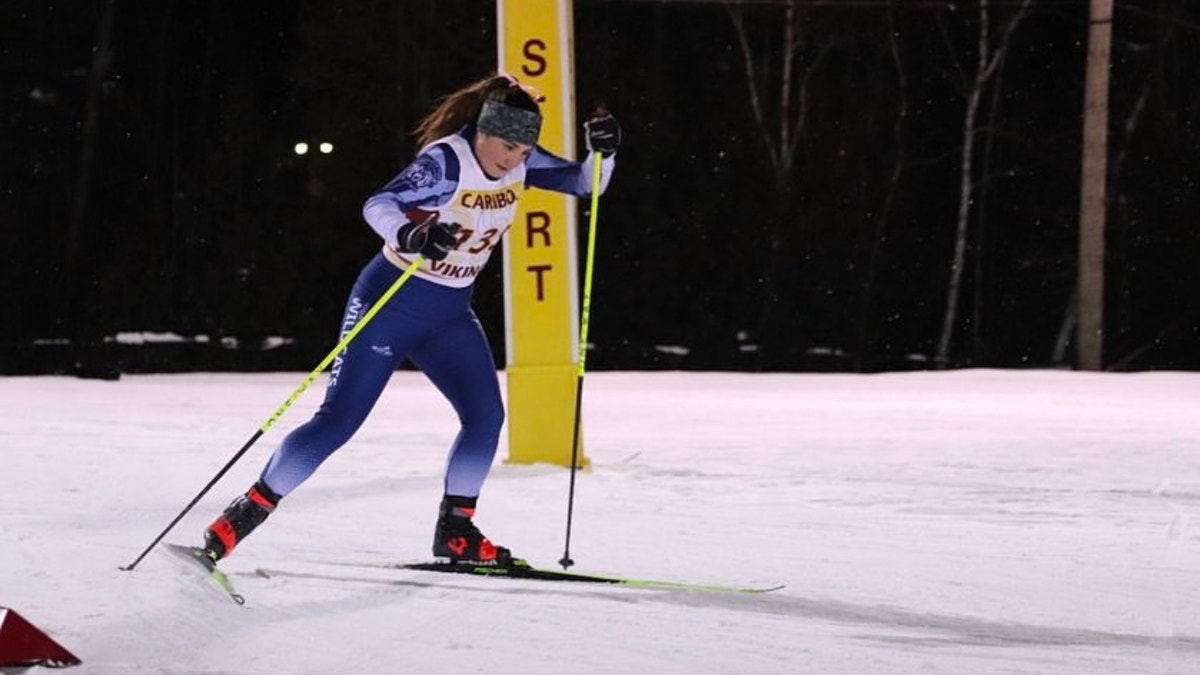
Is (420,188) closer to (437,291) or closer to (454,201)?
(454,201)

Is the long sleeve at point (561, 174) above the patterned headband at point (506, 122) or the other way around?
the other way around

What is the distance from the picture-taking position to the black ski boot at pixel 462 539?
238 inches

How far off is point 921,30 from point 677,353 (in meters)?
7.72

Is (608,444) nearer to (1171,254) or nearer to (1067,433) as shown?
(1067,433)

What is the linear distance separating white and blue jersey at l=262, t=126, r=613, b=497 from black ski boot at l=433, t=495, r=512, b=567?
0.42 m

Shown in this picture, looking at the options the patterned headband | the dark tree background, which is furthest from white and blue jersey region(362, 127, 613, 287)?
the dark tree background

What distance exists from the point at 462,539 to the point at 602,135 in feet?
4.92

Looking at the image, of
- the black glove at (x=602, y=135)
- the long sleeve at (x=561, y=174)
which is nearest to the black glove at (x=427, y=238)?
the long sleeve at (x=561, y=174)

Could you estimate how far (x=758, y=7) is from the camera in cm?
2762

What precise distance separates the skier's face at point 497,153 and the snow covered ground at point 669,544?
1.34 metres

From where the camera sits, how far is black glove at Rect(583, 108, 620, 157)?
6.36 m

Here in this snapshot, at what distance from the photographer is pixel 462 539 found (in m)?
6.10

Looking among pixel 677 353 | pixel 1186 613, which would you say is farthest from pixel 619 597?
pixel 677 353

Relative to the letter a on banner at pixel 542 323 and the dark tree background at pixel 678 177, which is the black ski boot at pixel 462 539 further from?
the dark tree background at pixel 678 177
